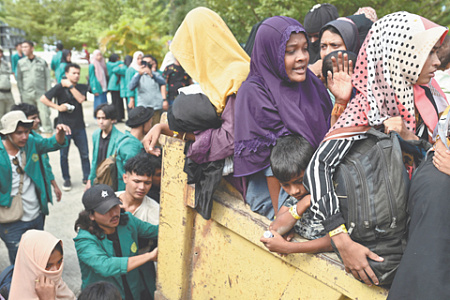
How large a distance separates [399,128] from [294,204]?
2.33 ft

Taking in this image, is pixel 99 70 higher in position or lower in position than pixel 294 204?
lower

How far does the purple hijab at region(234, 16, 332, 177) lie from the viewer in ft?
7.95

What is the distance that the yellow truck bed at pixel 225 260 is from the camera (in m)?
2.21

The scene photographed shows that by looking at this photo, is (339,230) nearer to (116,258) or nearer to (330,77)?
(330,77)

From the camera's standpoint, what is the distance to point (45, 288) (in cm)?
294

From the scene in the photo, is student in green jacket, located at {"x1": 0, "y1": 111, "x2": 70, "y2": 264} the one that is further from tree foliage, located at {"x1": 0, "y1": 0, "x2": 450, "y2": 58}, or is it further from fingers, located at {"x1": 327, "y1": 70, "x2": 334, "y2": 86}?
tree foliage, located at {"x1": 0, "y1": 0, "x2": 450, "y2": 58}

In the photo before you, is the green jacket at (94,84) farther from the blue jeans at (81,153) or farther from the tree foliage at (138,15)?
the blue jeans at (81,153)

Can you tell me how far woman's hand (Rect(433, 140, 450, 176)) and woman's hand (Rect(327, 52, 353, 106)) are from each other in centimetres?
63

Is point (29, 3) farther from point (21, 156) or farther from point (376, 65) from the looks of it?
point (376, 65)

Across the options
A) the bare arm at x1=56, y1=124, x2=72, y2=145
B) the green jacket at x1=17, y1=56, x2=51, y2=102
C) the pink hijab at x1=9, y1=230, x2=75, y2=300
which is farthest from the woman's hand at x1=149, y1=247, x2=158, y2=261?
the green jacket at x1=17, y1=56, x2=51, y2=102

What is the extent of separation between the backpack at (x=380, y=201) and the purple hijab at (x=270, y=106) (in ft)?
1.60

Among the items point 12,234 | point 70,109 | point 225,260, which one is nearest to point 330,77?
point 225,260

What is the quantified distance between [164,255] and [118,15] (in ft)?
62.8

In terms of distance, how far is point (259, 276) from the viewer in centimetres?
264
